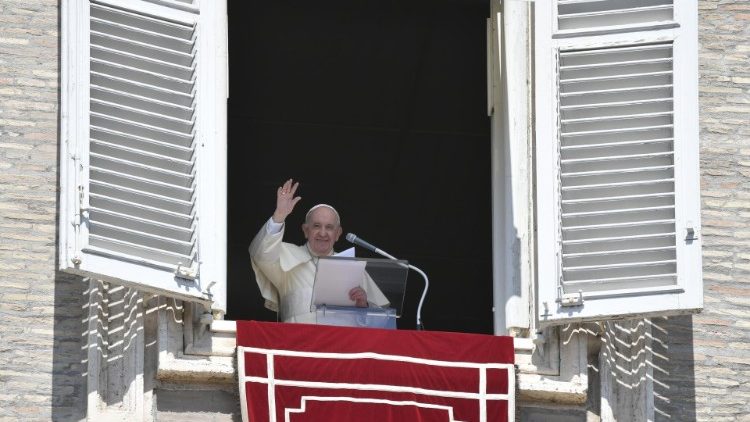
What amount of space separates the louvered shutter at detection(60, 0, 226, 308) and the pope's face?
194 cm

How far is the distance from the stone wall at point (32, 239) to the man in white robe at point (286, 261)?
135cm

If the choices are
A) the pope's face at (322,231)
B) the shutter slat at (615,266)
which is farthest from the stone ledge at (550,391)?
the pope's face at (322,231)

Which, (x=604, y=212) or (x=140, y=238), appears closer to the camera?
(x=140, y=238)

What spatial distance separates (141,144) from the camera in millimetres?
11906

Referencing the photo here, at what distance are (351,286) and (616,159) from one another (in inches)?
57.3

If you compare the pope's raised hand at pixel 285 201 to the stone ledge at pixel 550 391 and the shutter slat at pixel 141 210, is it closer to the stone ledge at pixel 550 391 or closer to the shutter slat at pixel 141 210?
the shutter slat at pixel 141 210

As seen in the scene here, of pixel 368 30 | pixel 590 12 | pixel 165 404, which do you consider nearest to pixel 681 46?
pixel 590 12

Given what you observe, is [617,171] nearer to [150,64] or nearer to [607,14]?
[607,14]

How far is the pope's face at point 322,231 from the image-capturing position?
45.8 feet

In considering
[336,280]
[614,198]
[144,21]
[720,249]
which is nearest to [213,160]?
[144,21]

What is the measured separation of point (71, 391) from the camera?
39.1 feet

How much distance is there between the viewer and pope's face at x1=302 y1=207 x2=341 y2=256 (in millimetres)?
13961

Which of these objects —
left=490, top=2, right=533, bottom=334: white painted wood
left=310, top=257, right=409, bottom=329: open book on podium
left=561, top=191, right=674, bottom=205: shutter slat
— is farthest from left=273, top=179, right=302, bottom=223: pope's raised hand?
left=561, top=191, right=674, bottom=205: shutter slat

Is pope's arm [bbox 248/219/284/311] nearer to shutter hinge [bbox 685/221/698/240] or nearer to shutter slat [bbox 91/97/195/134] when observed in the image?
shutter slat [bbox 91/97/195/134]
